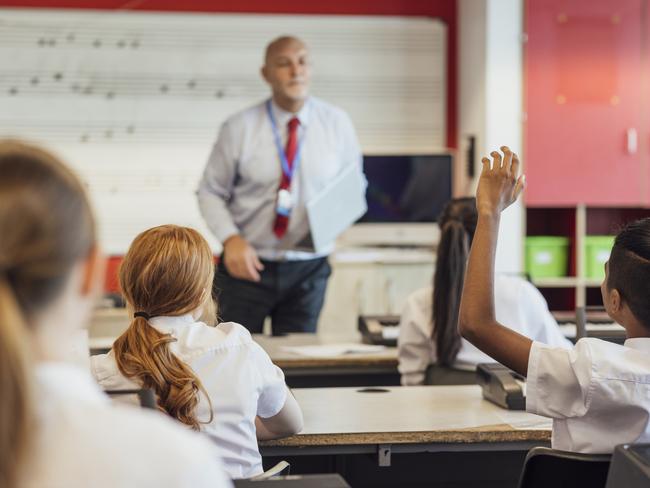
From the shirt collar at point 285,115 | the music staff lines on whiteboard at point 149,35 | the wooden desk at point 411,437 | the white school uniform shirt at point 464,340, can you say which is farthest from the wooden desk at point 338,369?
the music staff lines on whiteboard at point 149,35

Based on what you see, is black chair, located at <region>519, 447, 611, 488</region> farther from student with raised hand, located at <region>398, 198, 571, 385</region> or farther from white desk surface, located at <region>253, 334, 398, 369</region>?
white desk surface, located at <region>253, 334, 398, 369</region>

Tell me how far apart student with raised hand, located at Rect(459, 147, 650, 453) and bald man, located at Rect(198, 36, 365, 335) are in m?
2.25

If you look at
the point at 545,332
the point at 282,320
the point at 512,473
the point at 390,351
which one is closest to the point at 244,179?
the point at 282,320

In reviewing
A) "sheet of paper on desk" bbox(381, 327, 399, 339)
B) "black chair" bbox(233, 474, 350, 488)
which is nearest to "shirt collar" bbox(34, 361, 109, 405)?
"black chair" bbox(233, 474, 350, 488)

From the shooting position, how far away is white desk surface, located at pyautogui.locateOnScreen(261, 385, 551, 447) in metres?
2.17

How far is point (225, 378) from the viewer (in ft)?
6.30

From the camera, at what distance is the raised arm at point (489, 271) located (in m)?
1.77

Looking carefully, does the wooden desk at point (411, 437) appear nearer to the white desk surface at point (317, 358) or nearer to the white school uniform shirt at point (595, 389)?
the white school uniform shirt at point (595, 389)

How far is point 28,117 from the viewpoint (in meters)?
6.05

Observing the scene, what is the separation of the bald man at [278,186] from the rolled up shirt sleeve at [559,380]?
2.26 m

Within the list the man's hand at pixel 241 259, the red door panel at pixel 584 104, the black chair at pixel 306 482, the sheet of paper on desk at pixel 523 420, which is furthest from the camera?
the red door panel at pixel 584 104

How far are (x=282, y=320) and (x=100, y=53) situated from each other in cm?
261

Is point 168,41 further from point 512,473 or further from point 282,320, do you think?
point 512,473

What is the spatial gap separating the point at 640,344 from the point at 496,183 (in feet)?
1.32
